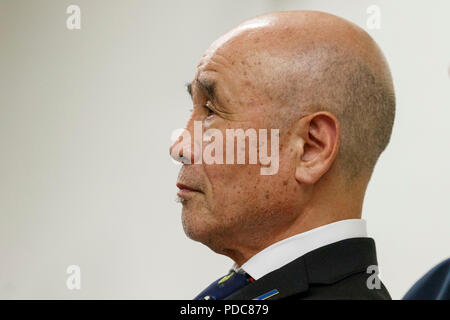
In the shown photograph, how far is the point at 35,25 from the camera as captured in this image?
8.04ft

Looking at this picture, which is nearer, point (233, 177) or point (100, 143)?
point (233, 177)

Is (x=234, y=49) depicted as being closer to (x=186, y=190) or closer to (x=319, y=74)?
(x=319, y=74)

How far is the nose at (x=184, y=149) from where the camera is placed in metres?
1.01

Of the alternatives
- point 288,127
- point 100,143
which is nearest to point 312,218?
point 288,127

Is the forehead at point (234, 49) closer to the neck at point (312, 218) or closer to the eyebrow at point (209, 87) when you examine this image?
the eyebrow at point (209, 87)

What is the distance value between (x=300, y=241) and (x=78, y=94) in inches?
65.0

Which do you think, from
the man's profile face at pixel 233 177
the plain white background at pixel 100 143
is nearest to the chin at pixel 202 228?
the man's profile face at pixel 233 177

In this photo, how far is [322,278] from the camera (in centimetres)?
92

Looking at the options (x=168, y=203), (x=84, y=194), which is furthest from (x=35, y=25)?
(x=168, y=203)

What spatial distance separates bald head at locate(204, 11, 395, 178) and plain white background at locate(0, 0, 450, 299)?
3.98 ft

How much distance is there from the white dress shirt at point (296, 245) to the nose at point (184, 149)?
0.20 metres

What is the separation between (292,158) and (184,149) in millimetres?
185

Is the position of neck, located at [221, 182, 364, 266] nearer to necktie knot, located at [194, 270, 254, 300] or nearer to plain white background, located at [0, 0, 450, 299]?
necktie knot, located at [194, 270, 254, 300]

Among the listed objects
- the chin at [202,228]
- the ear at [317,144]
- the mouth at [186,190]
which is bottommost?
the chin at [202,228]
